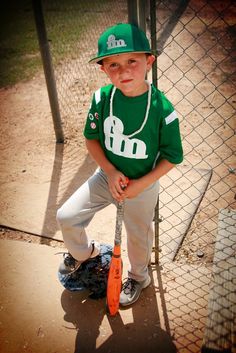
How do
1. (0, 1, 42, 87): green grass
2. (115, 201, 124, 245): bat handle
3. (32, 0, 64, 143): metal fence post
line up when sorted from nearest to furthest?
(115, 201, 124, 245): bat handle
(32, 0, 64, 143): metal fence post
(0, 1, 42, 87): green grass

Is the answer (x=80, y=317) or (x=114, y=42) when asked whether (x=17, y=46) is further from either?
(x=80, y=317)

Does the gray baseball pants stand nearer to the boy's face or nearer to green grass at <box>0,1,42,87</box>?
the boy's face

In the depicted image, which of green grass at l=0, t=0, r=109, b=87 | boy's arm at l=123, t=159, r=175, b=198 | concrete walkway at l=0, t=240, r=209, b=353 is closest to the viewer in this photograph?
boy's arm at l=123, t=159, r=175, b=198

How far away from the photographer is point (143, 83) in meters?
1.71

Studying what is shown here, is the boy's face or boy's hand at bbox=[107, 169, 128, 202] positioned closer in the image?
the boy's face

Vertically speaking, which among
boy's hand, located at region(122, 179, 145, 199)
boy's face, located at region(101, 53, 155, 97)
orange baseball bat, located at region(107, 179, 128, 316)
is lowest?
orange baseball bat, located at region(107, 179, 128, 316)

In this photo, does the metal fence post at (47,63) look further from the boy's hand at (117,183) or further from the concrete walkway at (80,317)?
the boy's hand at (117,183)

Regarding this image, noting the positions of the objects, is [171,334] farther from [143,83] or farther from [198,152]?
[198,152]

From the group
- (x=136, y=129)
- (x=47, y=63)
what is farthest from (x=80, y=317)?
(x=47, y=63)

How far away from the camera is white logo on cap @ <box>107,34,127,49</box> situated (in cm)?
154

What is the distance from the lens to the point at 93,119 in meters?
1.91

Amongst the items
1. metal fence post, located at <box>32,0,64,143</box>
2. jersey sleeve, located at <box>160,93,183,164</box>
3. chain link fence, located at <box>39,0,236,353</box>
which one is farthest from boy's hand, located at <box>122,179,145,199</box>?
metal fence post, located at <box>32,0,64,143</box>

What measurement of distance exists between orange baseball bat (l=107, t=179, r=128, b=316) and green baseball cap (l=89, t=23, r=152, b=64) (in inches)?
36.3

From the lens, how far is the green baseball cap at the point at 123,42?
1.54m
